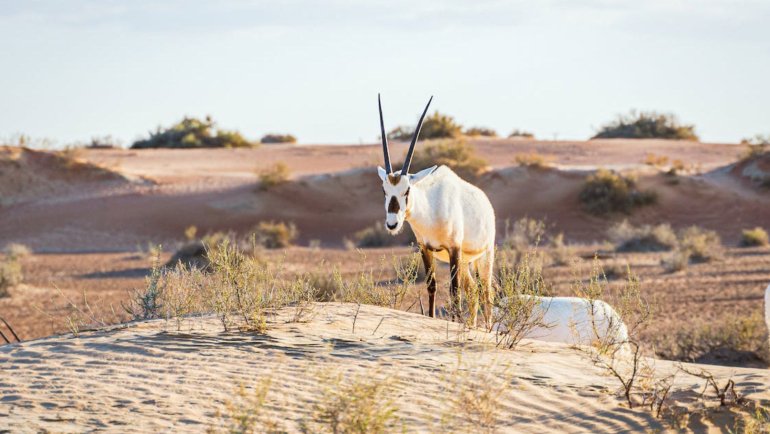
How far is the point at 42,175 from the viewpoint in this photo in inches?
1665

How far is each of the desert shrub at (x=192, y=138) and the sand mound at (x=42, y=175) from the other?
49.3ft

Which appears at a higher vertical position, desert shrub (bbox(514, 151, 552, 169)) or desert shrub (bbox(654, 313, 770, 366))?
desert shrub (bbox(514, 151, 552, 169))

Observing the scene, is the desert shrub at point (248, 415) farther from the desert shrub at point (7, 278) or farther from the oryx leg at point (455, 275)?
the desert shrub at point (7, 278)

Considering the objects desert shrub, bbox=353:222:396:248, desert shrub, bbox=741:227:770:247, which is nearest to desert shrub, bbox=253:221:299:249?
desert shrub, bbox=353:222:396:248

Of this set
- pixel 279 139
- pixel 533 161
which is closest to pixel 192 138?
pixel 279 139

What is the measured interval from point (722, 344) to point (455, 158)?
2655 centimetres

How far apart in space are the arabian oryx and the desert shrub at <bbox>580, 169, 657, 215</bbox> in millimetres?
26541

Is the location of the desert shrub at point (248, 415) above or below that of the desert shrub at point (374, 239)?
above

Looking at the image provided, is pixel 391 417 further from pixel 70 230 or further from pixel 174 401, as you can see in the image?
pixel 70 230

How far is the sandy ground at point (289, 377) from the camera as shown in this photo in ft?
21.7

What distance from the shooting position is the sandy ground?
662 cm

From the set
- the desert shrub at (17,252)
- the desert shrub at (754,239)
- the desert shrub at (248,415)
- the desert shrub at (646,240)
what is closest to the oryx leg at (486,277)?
the desert shrub at (248,415)

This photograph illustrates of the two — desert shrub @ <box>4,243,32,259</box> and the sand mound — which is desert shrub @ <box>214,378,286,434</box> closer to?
desert shrub @ <box>4,243,32,259</box>

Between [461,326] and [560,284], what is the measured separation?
39.7 ft
